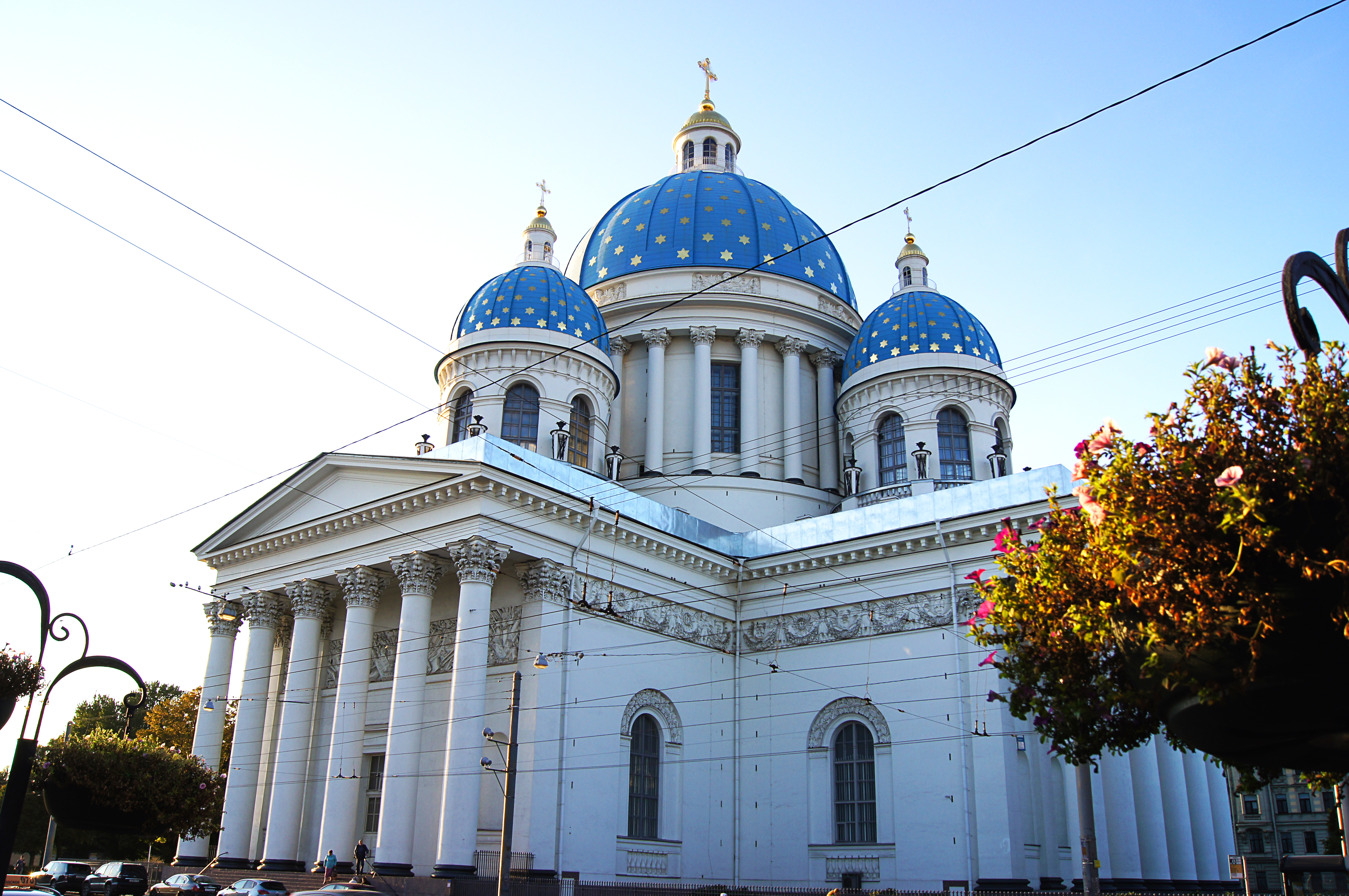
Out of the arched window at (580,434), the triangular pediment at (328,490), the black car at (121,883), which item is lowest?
the black car at (121,883)

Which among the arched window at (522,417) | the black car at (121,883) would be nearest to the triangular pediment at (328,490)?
the arched window at (522,417)

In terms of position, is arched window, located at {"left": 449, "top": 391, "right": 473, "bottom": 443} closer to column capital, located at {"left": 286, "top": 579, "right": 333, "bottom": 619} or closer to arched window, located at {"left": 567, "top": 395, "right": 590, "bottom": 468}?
arched window, located at {"left": 567, "top": 395, "right": 590, "bottom": 468}

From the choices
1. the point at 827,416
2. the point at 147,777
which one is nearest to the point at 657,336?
the point at 827,416

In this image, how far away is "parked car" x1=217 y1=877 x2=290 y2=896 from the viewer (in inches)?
877

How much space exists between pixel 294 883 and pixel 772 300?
72.3 ft

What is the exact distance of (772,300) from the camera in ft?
117

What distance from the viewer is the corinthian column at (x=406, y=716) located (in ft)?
71.6

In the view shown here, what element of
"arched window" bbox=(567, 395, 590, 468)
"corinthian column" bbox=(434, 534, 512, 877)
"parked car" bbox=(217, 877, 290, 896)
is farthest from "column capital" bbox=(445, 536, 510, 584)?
"arched window" bbox=(567, 395, 590, 468)

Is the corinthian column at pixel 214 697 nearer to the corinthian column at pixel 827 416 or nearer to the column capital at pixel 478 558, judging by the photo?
the column capital at pixel 478 558

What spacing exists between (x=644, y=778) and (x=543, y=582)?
5694mm

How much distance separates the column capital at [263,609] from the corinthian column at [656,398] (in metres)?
11.8

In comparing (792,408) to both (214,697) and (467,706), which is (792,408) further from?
(214,697)

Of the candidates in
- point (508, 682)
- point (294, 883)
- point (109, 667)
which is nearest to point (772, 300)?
point (508, 682)

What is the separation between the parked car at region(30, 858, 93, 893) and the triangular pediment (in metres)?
9.50
